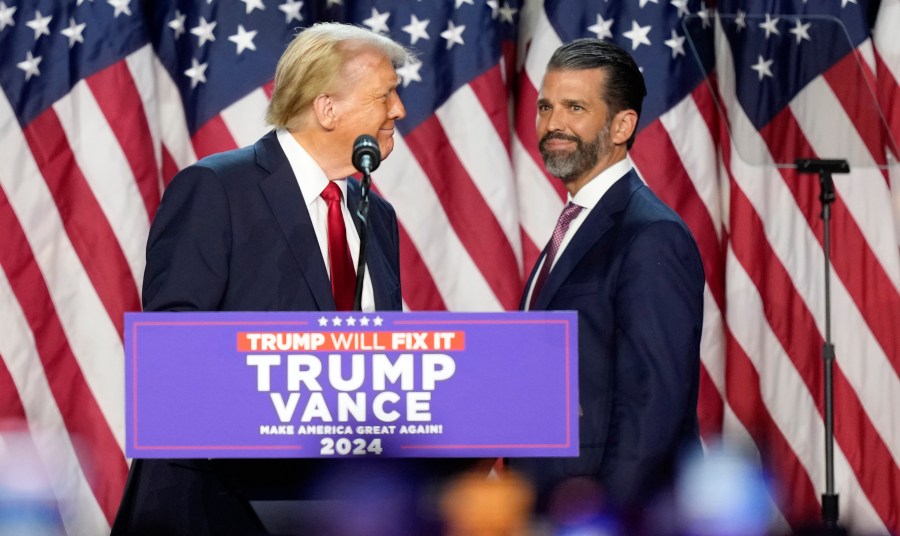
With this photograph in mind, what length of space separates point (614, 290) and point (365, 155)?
77 cm

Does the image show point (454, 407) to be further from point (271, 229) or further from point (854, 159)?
point (854, 159)

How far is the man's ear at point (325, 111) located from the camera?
7.57 ft

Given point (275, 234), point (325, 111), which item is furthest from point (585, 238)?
point (275, 234)

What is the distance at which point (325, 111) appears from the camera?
7.60ft

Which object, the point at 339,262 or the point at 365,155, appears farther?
the point at 339,262

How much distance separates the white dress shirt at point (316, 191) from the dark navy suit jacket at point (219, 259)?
0.03m

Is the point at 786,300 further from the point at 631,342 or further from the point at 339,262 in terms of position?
the point at 339,262

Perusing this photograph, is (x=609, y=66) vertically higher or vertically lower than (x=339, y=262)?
higher

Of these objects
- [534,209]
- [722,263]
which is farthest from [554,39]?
[722,263]

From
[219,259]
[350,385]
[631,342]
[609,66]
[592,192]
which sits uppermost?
[609,66]

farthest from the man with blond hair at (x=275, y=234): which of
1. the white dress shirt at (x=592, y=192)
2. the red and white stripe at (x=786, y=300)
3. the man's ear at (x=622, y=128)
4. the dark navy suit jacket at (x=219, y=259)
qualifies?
the red and white stripe at (x=786, y=300)

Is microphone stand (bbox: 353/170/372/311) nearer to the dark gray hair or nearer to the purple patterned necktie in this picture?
the purple patterned necktie

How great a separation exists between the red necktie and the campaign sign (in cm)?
55

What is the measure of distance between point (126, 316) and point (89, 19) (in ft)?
8.74
